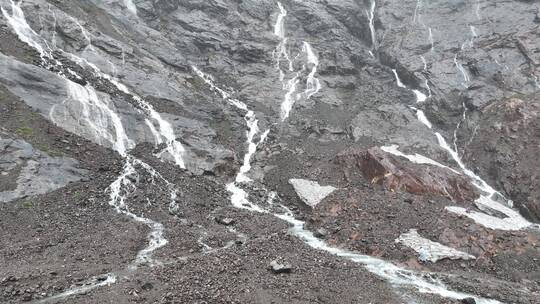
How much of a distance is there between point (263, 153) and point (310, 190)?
8337 mm

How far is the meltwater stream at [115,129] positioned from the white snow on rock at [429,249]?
550 inches

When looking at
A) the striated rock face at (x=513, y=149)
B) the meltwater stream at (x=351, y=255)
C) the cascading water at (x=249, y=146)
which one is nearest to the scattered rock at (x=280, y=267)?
the meltwater stream at (x=351, y=255)

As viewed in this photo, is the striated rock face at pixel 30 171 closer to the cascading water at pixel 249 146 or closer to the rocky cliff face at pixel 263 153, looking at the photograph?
the rocky cliff face at pixel 263 153

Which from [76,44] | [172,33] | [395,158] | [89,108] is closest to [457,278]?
[395,158]

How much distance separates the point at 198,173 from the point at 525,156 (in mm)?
29630

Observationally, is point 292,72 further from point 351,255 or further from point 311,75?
point 351,255

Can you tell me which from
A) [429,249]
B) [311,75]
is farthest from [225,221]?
[311,75]

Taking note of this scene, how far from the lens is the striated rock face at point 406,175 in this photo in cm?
3566

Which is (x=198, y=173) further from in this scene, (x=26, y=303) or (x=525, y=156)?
(x=525, y=156)

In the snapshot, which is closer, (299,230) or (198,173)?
(299,230)

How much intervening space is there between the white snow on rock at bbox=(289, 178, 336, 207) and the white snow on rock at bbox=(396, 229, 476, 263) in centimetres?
846

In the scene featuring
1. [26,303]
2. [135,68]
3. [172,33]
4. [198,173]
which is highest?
[172,33]

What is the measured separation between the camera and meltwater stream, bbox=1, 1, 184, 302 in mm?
26245

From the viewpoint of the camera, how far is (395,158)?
3878 centimetres
